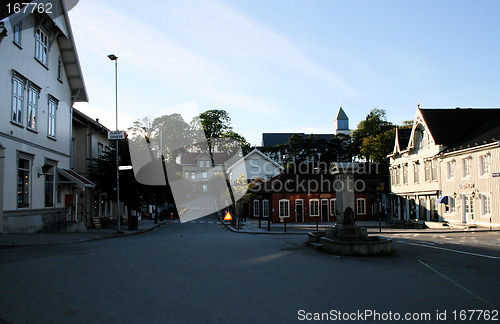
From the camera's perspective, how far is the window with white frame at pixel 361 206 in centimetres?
A: 4655

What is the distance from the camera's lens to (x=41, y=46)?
2353cm

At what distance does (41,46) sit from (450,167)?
31464 mm

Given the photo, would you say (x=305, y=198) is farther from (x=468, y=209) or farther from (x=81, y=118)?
(x=81, y=118)

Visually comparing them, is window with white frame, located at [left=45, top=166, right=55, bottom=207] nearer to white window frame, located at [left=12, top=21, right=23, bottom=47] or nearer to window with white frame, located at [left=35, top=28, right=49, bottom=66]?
window with white frame, located at [left=35, top=28, right=49, bottom=66]

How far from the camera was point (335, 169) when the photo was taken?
1780cm

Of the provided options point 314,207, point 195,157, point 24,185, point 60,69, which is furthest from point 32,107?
point 195,157

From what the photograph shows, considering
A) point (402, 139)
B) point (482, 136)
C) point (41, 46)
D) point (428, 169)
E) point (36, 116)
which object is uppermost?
point (41, 46)

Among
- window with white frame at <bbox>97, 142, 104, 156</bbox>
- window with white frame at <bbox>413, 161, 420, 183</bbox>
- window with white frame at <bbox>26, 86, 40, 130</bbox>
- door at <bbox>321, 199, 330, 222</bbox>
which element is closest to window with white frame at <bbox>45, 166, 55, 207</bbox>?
window with white frame at <bbox>26, 86, 40, 130</bbox>

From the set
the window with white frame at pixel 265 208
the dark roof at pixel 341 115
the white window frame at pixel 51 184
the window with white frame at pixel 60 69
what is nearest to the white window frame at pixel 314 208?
the window with white frame at pixel 265 208

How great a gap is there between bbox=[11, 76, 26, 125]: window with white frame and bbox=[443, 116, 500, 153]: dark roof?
29.4 meters

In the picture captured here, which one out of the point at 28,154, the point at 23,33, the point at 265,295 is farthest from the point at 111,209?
the point at 265,295

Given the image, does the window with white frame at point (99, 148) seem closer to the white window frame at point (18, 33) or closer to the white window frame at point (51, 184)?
the white window frame at point (51, 184)

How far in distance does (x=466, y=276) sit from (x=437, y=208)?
29.9m

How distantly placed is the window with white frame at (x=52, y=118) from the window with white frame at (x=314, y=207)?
27412mm
